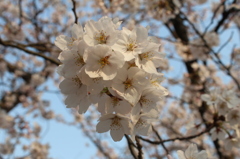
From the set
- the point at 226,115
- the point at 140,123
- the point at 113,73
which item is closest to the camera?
the point at 113,73

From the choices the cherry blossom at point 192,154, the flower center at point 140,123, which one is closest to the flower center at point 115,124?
the flower center at point 140,123

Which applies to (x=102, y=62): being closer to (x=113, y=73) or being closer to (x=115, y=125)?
(x=113, y=73)

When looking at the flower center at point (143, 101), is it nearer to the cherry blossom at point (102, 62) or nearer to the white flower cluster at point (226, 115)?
the cherry blossom at point (102, 62)

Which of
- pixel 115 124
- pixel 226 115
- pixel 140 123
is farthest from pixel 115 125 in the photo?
pixel 226 115

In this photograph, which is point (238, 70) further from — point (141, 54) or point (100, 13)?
point (141, 54)

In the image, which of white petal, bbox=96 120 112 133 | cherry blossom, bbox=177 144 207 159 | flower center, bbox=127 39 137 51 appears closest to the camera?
flower center, bbox=127 39 137 51

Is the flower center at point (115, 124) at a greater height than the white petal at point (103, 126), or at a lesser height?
lesser

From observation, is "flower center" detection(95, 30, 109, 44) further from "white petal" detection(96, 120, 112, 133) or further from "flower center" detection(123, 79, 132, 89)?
"white petal" detection(96, 120, 112, 133)

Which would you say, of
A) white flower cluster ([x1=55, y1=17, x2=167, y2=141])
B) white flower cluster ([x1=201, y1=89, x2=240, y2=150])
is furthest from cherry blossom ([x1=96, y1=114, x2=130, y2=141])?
white flower cluster ([x1=201, y1=89, x2=240, y2=150])

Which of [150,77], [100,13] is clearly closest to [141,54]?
[150,77]
